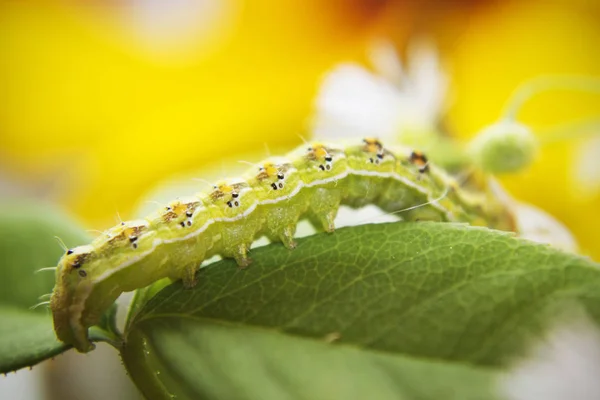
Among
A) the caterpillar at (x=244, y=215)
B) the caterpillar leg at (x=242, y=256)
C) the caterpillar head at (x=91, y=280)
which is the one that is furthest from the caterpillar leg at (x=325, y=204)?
the caterpillar head at (x=91, y=280)

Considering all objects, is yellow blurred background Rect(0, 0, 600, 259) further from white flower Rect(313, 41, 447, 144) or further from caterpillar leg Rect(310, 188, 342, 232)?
caterpillar leg Rect(310, 188, 342, 232)

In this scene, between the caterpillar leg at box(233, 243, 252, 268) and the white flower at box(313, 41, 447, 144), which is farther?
the white flower at box(313, 41, 447, 144)

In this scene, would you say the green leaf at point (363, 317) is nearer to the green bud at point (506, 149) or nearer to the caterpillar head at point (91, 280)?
the caterpillar head at point (91, 280)

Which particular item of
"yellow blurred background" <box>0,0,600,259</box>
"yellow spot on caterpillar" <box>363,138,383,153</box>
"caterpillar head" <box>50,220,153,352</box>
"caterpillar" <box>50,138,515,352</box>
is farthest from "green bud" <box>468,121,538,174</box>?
"yellow blurred background" <box>0,0,600,259</box>

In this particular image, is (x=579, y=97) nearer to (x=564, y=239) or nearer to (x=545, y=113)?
(x=545, y=113)

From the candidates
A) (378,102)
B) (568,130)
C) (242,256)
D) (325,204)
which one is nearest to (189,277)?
(242,256)

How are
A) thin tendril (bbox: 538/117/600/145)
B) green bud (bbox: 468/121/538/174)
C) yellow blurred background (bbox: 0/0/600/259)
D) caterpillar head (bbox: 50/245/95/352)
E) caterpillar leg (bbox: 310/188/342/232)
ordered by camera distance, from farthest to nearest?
yellow blurred background (bbox: 0/0/600/259)
thin tendril (bbox: 538/117/600/145)
green bud (bbox: 468/121/538/174)
caterpillar leg (bbox: 310/188/342/232)
caterpillar head (bbox: 50/245/95/352)

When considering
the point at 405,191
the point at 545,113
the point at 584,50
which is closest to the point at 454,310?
the point at 405,191
